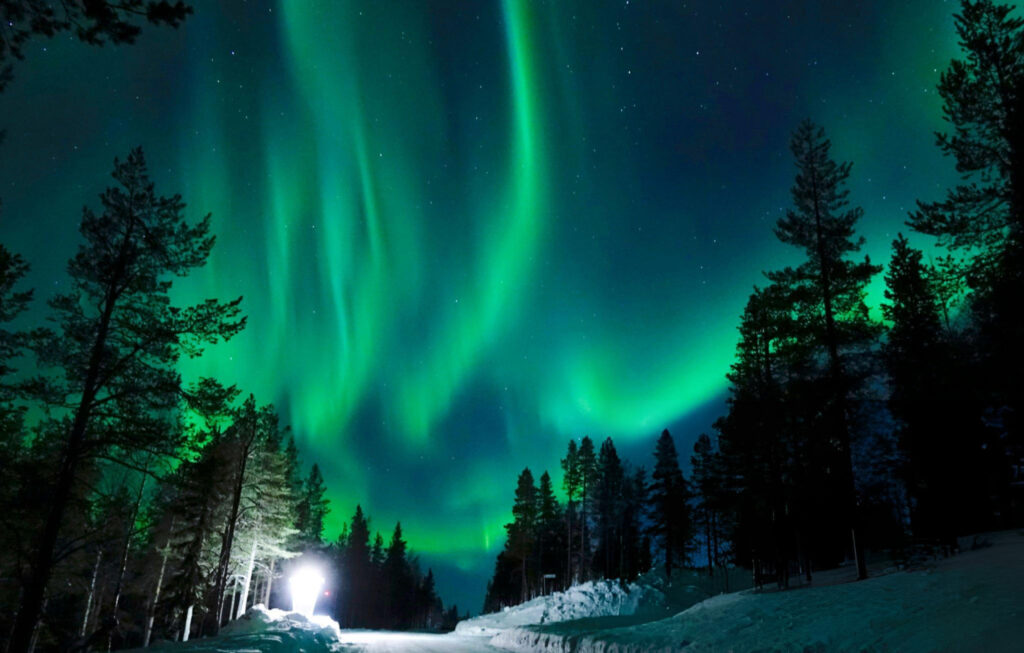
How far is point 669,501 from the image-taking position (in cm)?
5738

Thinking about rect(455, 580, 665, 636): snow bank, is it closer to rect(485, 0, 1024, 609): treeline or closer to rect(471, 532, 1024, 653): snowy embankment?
rect(485, 0, 1024, 609): treeline

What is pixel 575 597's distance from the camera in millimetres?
37312

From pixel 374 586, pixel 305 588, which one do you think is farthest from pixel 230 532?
pixel 374 586

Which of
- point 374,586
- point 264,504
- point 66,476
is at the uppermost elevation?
point 264,504

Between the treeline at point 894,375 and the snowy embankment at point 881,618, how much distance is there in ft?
12.0

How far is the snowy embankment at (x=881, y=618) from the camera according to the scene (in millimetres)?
8062

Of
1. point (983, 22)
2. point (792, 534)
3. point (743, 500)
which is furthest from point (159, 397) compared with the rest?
point (792, 534)

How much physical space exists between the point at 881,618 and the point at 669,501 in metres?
49.8

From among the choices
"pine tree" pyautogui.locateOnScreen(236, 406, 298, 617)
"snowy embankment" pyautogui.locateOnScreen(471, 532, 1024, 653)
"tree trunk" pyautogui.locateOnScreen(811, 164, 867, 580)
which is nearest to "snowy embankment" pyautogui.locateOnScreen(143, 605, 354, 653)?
"pine tree" pyautogui.locateOnScreen(236, 406, 298, 617)

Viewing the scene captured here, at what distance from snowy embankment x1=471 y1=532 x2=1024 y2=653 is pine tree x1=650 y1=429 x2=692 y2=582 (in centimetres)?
4053

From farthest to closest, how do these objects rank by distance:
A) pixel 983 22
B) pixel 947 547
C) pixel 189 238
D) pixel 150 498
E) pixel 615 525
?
pixel 615 525 → pixel 150 498 → pixel 947 547 → pixel 189 238 → pixel 983 22

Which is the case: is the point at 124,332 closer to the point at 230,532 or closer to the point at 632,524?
the point at 230,532

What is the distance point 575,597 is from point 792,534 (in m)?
15.2

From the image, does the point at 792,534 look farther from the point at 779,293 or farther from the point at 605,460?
the point at 605,460
